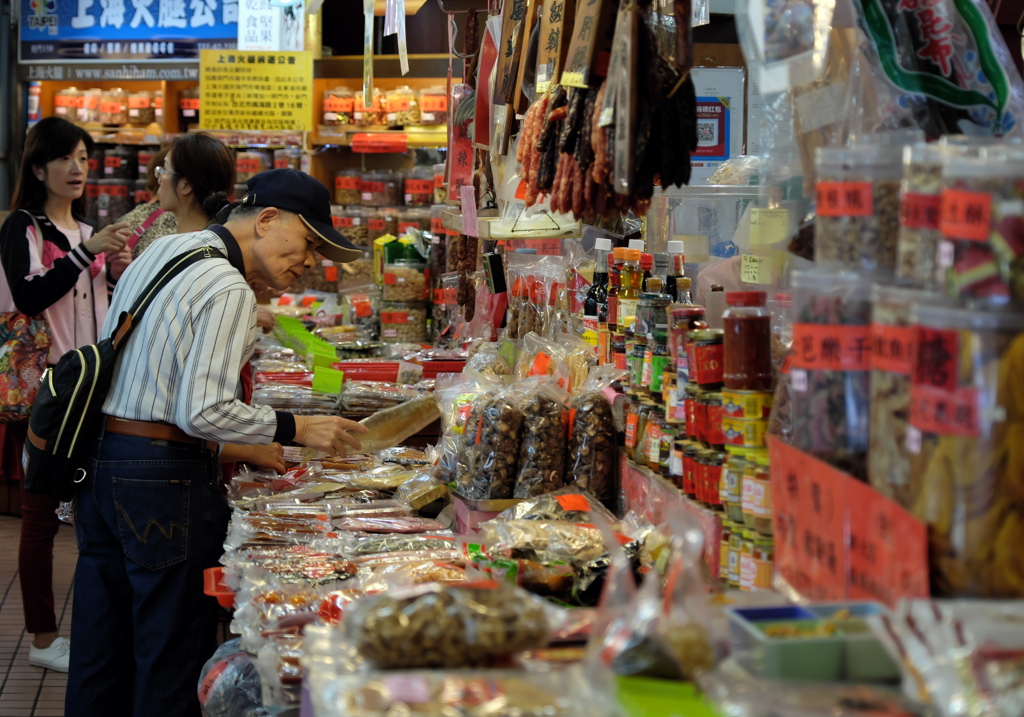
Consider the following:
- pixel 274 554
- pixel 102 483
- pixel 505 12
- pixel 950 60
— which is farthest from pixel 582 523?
pixel 505 12

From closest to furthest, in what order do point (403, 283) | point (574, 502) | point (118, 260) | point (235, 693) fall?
point (235, 693)
point (574, 502)
point (118, 260)
point (403, 283)

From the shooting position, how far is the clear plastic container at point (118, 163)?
8.08 m

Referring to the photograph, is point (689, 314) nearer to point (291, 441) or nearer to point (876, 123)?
point (876, 123)

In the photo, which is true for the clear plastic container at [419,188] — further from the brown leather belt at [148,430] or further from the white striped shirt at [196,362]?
the brown leather belt at [148,430]

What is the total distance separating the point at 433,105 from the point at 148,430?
5.64m

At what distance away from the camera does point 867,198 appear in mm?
1205

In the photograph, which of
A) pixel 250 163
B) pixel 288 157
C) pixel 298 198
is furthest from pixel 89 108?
pixel 298 198

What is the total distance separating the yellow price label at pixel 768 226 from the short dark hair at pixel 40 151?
3.10 meters

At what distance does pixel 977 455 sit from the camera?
37.9 inches

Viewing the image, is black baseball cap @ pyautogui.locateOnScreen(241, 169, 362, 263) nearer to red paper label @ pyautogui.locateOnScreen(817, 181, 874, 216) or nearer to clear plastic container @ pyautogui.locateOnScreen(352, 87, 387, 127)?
red paper label @ pyautogui.locateOnScreen(817, 181, 874, 216)

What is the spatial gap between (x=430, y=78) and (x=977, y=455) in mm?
7572

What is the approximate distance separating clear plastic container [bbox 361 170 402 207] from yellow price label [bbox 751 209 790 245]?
5.69 metres

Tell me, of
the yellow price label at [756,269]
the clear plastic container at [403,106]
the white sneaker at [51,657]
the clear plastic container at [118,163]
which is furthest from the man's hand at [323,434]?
the clear plastic container at [118,163]

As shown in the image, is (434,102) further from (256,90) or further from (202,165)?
(202,165)
